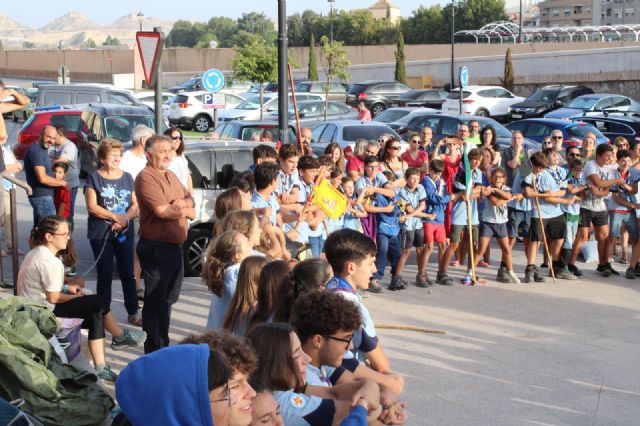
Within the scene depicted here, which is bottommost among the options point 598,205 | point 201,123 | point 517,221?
point 201,123

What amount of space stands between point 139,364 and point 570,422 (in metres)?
4.84

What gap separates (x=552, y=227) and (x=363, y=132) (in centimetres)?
934

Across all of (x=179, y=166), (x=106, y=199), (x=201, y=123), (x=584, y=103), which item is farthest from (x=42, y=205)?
(x=584, y=103)

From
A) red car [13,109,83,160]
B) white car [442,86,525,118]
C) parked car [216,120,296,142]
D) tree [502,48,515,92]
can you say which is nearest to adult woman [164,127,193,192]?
parked car [216,120,296,142]

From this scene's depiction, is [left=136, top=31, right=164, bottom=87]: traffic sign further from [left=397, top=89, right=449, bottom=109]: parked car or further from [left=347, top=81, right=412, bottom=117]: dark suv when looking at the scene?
[left=397, top=89, right=449, bottom=109]: parked car

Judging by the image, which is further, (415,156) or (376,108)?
(376,108)

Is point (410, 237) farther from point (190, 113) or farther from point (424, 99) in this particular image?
point (424, 99)

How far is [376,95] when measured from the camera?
44.4 m

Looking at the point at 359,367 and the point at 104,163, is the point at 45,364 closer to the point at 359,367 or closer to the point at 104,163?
the point at 359,367

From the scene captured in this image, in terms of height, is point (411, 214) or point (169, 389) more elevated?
point (169, 389)

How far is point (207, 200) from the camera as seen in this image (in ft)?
40.6

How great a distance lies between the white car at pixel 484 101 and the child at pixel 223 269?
33594 millimetres

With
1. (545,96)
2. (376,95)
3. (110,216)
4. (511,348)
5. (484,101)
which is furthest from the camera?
(376,95)

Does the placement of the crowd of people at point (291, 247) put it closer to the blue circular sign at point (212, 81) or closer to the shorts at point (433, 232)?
the shorts at point (433, 232)
